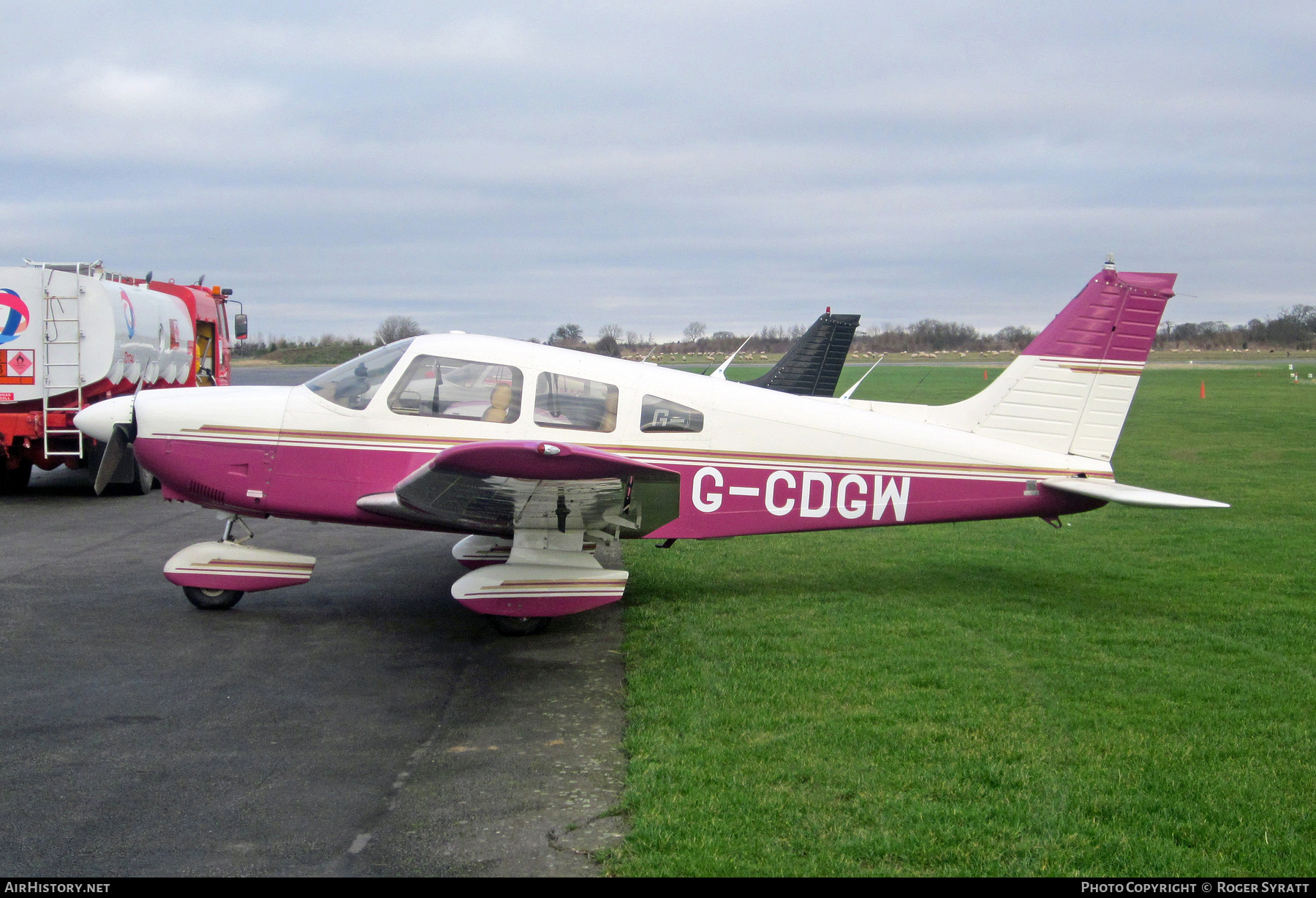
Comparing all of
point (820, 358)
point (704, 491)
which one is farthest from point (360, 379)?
point (820, 358)

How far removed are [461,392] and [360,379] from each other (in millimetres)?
805

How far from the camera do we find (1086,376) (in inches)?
316

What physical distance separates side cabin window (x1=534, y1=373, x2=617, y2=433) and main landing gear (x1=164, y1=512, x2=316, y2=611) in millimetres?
2157

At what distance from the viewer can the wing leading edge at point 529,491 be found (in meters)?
5.75

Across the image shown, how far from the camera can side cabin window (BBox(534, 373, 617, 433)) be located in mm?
7250

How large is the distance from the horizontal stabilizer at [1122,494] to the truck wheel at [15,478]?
43.7 feet

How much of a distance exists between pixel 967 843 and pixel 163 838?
3079 mm

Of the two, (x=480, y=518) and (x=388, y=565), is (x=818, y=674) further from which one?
(x=388, y=565)

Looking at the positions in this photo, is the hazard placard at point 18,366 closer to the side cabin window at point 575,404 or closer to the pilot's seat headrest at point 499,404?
the pilot's seat headrest at point 499,404

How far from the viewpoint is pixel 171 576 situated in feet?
24.2

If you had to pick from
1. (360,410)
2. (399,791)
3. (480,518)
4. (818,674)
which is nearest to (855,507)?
(818,674)

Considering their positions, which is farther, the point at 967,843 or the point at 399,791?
the point at 399,791

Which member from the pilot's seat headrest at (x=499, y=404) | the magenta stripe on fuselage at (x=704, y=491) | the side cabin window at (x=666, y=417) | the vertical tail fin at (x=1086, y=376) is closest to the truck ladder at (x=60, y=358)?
the magenta stripe on fuselage at (x=704, y=491)

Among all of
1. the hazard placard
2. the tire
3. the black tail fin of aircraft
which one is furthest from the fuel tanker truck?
the black tail fin of aircraft
